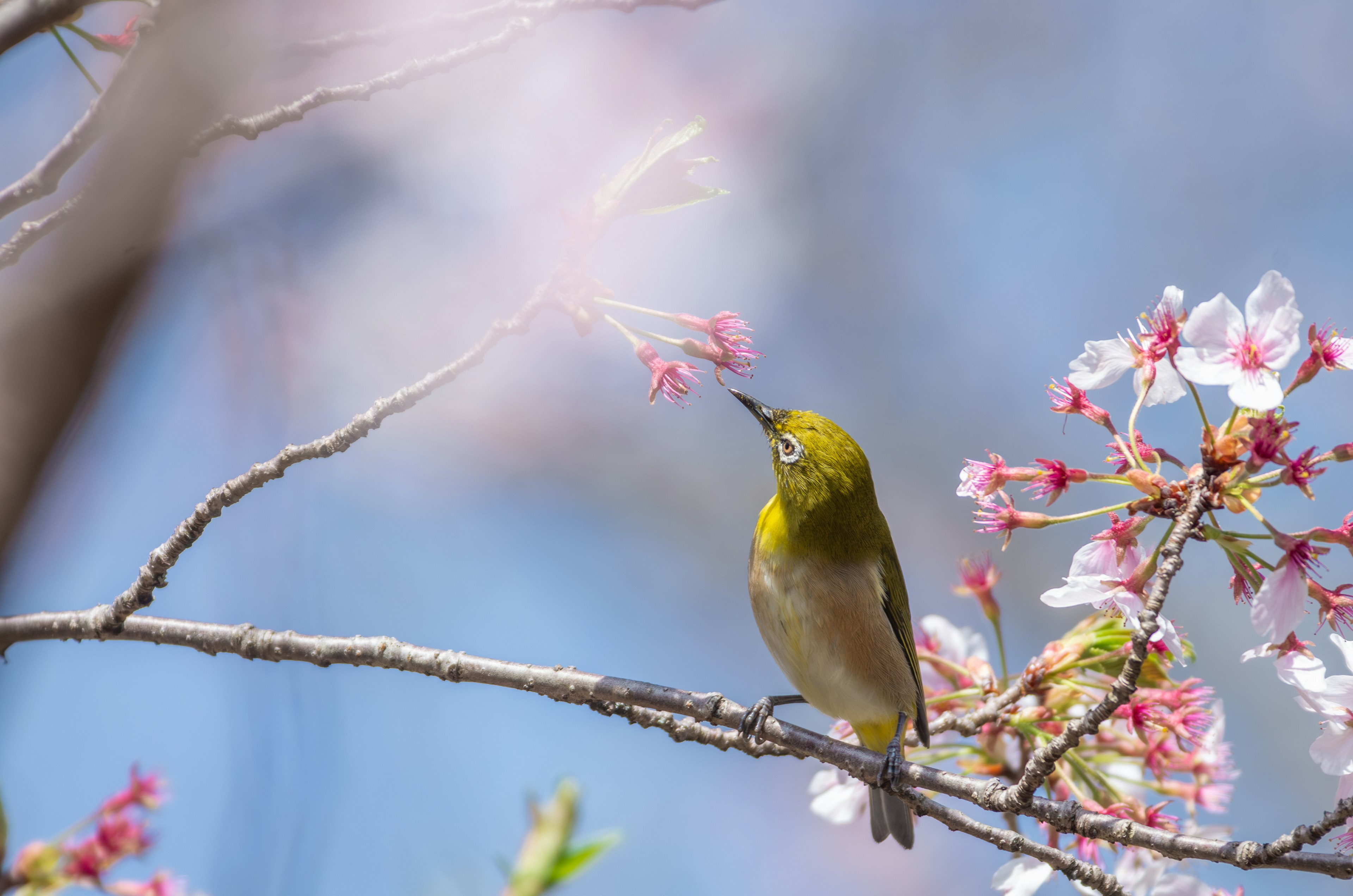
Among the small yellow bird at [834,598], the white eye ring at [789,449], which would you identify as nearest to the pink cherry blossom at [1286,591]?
the small yellow bird at [834,598]

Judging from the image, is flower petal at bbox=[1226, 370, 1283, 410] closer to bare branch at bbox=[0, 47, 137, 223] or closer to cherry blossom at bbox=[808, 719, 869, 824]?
bare branch at bbox=[0, 47, 137, 223]

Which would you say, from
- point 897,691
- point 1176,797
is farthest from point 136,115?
point 1176,797

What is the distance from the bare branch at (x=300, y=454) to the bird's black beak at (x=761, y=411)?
136 centimetres

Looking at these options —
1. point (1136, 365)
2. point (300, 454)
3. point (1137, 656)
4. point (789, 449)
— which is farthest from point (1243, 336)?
point (300, 454)

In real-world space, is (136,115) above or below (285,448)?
above

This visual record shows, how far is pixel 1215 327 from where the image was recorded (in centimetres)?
156

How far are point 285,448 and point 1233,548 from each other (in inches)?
73.1

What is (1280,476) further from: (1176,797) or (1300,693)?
(1176,797)

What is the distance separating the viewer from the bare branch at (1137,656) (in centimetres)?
146

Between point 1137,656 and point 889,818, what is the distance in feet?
6.02

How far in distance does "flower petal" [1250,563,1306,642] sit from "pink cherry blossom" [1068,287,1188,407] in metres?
0.42

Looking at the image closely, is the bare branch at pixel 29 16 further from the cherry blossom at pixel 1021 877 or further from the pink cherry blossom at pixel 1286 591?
the cherry blossom at pixel 1021 877

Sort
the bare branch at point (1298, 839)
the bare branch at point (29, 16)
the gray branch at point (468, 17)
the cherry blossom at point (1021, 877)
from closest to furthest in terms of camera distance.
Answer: the bare branch at point (29, 16), the bare branch at point (1298, 839), the gray branch at point (468, 17), the cherry blossom at point (1021, 877)

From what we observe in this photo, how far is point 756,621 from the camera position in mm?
2996
